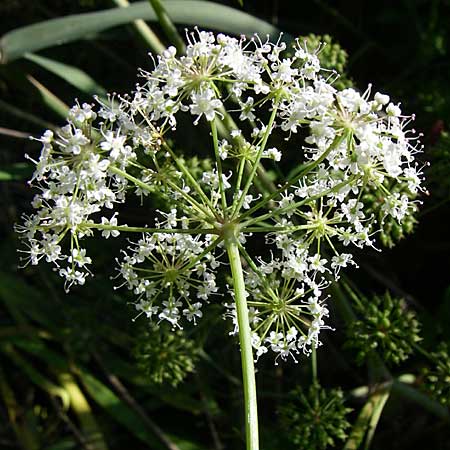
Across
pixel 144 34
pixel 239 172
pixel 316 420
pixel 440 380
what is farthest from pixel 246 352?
pixel 144 34

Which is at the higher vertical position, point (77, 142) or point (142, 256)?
point (77, 142)

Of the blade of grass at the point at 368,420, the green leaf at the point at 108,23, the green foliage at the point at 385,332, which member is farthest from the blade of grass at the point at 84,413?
the green leaf at the point at 108,23

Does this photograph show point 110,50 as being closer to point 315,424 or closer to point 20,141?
point 20,141

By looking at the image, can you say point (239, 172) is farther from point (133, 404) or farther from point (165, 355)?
point (133, 404)

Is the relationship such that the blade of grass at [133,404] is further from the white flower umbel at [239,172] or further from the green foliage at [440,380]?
the white flower umbel at [239,172]

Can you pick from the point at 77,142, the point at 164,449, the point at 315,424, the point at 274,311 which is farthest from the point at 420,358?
the point at 77,142

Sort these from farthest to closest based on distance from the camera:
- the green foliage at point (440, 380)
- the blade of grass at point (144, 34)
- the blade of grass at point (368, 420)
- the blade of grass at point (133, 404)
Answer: the blade of grass at point (133, 404) → the blade of grass at point (144, 34) → the blade of grass at point (368, 420) → the green foliage at point (440, 380)
